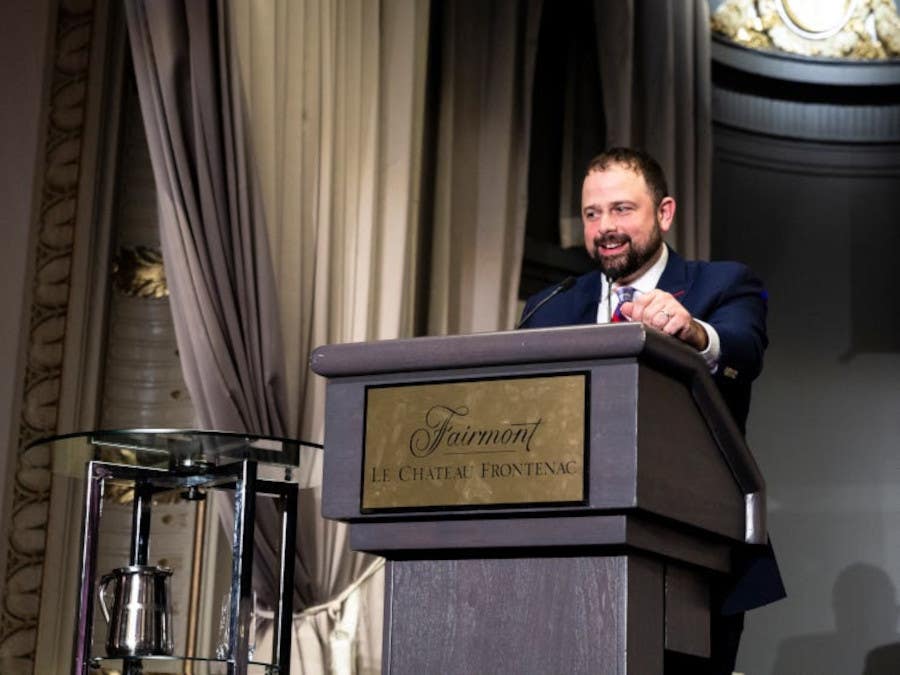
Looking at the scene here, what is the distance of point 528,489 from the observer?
1.51m

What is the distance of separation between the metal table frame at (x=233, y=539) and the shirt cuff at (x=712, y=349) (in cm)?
94

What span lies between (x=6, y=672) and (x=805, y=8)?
357 cm

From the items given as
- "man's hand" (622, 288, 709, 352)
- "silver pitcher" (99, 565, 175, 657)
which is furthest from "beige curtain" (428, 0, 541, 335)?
"man's hand" (622, 288, 709, 352)

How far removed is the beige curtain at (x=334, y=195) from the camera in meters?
3.45

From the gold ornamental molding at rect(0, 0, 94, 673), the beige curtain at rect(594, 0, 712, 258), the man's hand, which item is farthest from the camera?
the beige curtain at rect(594, 0, 712, 258)

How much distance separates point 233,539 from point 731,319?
1002mm

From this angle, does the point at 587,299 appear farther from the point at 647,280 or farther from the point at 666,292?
the point at 666,292

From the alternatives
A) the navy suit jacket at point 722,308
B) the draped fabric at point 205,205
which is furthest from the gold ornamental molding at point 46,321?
the navy suit jacket at point 722,308

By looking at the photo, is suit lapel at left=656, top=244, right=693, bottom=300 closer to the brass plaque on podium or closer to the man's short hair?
the man's short hair

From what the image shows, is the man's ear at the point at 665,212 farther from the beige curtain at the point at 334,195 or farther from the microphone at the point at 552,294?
the beige curtain at the point at 334,195

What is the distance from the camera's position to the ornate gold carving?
3717mm

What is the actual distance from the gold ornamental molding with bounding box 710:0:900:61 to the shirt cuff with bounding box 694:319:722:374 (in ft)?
12.3

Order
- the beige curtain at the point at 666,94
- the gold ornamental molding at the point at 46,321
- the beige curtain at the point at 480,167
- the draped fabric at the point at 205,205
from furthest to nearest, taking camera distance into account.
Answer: the beige curtain at the point at 666,94 → the beige curtain at the point at 480,167 → the gold ornamental molding at the point at 46,321 → the draped fabric at the point at 205,205

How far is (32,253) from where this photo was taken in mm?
3539
